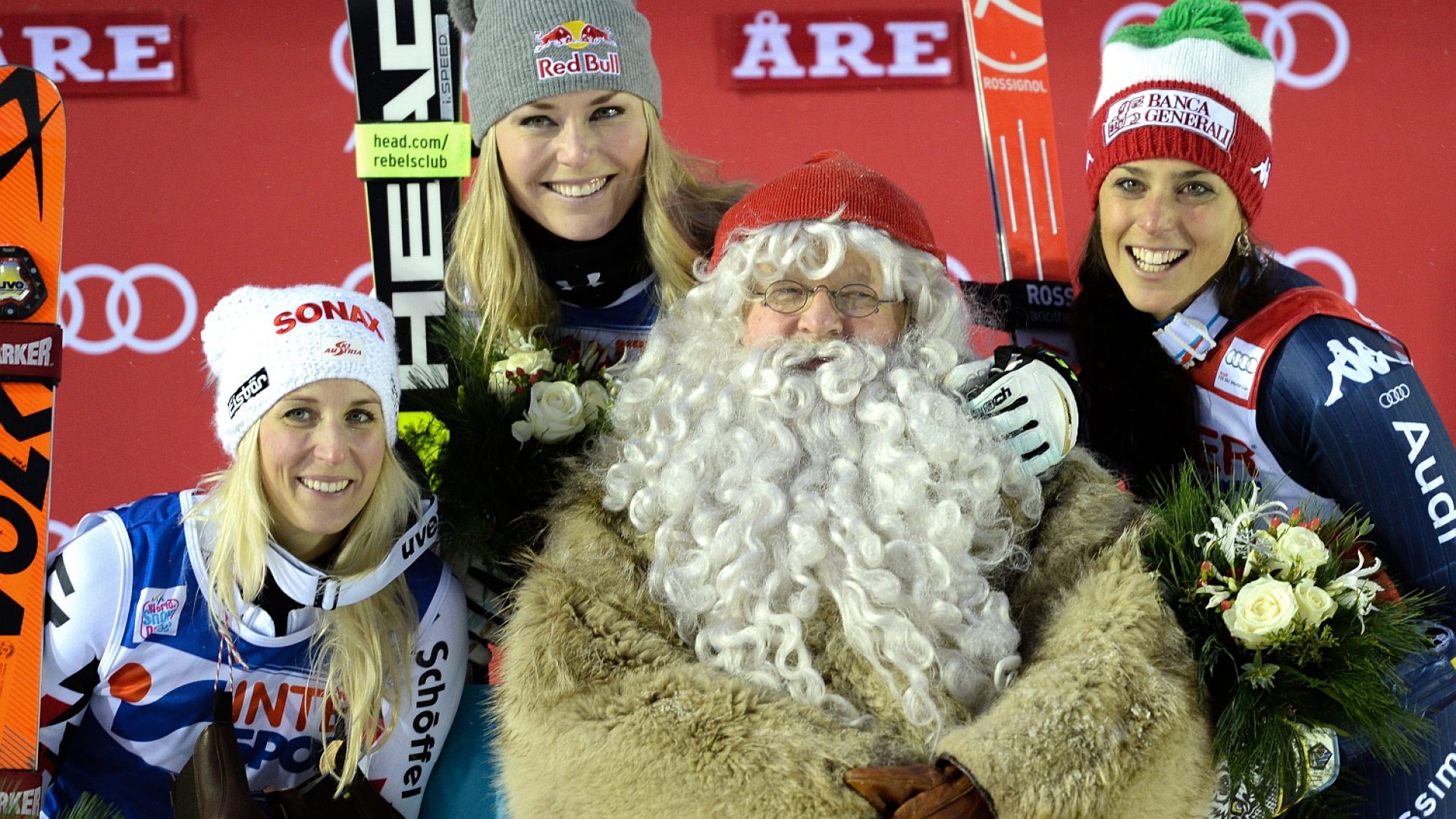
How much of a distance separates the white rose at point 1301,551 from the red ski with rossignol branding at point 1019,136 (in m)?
1.19

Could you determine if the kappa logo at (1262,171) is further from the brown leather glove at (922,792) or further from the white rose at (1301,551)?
the brown leather glove at (922,792)

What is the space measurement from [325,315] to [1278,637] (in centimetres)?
168

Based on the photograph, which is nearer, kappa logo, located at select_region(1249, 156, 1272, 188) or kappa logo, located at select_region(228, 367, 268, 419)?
kappa logo, located at select_region(228, 367, 268, 419)

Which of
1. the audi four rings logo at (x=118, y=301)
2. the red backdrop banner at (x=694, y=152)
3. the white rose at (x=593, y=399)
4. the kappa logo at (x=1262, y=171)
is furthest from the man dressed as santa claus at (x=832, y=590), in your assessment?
the audi four rings logo at (x=118, y=301)

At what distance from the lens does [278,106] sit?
465 centimetres

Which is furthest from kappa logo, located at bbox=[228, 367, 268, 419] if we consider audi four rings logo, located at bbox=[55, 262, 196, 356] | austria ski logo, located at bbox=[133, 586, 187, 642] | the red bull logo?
audi four rings logo, located at bbox=[55, 262, 196, 356]

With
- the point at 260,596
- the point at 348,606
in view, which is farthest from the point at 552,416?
the point at 260,596

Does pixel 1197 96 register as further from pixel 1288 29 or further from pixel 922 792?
pixel 1288 29

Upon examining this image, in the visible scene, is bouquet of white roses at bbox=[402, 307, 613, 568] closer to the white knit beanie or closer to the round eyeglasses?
the white knit beanie

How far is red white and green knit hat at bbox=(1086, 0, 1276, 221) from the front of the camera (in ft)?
8.07

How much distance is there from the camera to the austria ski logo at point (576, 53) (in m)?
2.69

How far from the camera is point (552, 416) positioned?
7.85 ft

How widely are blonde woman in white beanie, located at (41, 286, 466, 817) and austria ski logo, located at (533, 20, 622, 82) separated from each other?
27.8 inches

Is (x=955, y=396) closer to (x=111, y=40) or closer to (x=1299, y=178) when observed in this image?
(x=1299, y=178)
